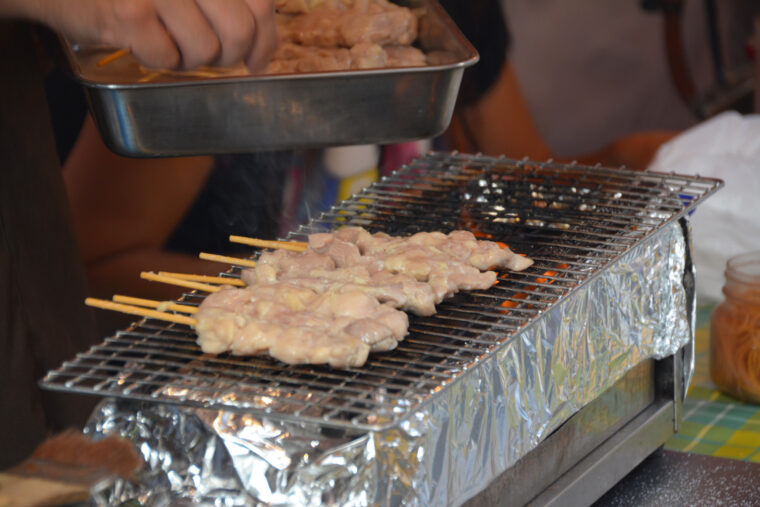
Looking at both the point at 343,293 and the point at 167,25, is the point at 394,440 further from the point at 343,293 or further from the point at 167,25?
the point at 167,25

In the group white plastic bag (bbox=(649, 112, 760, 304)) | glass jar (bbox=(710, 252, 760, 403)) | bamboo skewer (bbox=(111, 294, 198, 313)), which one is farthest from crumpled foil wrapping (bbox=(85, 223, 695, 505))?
white plastic bag (bbox=(649, 112, 760, 304))

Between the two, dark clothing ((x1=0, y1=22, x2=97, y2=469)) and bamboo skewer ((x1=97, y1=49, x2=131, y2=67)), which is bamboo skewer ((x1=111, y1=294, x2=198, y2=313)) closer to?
bamboo skewer ((x1=97, y1=49, x2=131, y2=67))

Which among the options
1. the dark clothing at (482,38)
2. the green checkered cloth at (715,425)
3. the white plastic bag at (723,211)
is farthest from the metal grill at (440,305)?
the dark clothing at (482,38)

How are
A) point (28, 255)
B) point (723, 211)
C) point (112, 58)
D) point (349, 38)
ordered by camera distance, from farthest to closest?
point (723, 211) → point (28, 255) → point (349, 38) → point (112, 58)

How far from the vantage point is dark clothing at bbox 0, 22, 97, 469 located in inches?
84.9

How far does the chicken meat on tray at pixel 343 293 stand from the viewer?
57.4 inches

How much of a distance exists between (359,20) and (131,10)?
0.56m

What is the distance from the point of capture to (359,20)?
6.37 ft

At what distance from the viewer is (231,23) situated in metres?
1.56

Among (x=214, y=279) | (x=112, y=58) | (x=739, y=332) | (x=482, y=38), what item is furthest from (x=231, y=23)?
(x=482, y=38)

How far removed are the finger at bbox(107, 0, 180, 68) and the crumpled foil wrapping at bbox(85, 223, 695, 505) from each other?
0.56 metres

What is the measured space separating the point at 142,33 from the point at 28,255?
0.89m

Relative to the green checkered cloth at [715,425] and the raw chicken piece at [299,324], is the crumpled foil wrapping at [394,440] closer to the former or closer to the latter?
the raw chicken piece at [299,324]

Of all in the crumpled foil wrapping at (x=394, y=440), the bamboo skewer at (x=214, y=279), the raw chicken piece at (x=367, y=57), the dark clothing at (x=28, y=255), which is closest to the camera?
the crumpled foil wrapping at (x=394, y=440)
